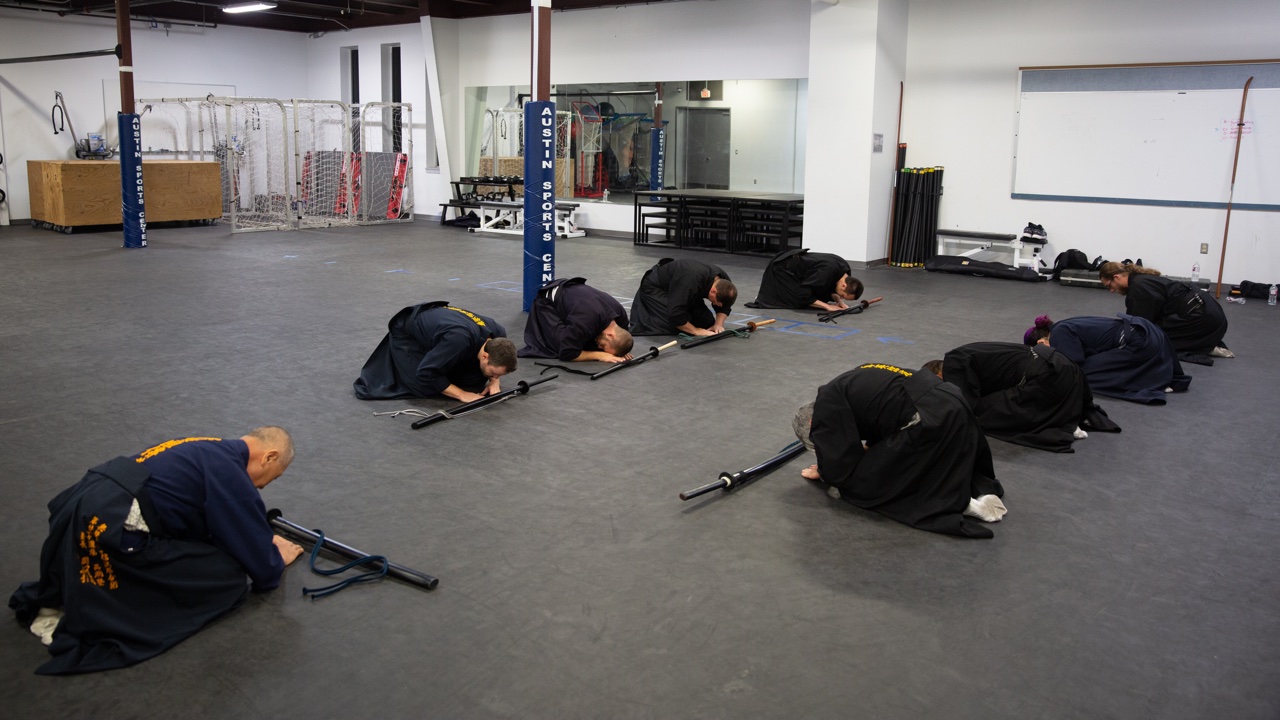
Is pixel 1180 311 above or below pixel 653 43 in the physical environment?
below

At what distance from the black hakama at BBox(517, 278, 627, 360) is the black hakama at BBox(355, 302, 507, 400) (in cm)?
120

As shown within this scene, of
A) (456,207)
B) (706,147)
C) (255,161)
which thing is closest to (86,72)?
(255,161)

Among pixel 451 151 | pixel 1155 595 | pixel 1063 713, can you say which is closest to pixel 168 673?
pixel 1063 713

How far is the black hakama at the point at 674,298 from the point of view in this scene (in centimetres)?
845

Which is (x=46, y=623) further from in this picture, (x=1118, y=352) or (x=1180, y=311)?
(x=1180, y=311)

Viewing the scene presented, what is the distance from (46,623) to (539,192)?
21.8ft

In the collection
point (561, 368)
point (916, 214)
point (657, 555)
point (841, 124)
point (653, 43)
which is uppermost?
point (653, 43)

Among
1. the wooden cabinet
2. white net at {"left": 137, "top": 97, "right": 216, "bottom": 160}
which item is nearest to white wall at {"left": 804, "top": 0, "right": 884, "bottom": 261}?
the wooden cabinet

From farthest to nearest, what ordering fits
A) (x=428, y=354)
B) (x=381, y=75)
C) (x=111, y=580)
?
1. (x=381, y=75)
2. (x=428, y=354)
3. (x=111, y=580)

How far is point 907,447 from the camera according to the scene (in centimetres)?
451

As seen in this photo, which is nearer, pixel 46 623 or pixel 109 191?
pixel 46 623

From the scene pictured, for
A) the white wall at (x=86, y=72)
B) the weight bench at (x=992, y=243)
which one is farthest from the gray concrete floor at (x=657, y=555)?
the white wall at (x=86, y=72)


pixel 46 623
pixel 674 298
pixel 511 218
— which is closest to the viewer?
pixel 46 623

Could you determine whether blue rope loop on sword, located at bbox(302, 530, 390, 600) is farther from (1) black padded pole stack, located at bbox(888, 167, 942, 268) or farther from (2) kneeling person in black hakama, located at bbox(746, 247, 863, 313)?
(1) black padded pole stack, located at bbox(888, 167, 942, 268)
